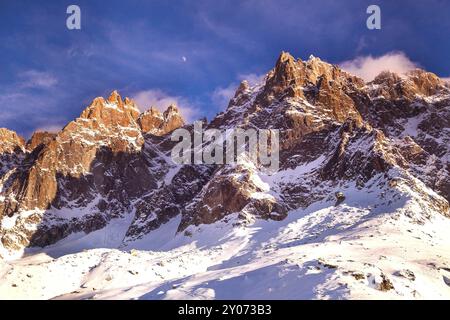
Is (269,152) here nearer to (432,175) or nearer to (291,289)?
(432,175)

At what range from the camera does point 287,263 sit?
75750mm

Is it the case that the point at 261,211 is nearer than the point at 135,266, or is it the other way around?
the point at 135,266

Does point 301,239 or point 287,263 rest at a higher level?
point 301,239

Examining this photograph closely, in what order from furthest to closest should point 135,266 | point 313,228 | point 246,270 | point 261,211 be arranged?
1. point 261,211
2. point 313,228
3. point 135,266
4. point 246,270

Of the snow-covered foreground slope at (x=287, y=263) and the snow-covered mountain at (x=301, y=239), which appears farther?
the snow-covered mountain at (x=301, y=239)

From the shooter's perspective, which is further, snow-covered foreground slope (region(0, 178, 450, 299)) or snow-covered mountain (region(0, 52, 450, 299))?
snow-covered mountain (region(0, 52, 450, 299))

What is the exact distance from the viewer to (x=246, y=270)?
79.6m

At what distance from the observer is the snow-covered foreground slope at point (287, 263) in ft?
215

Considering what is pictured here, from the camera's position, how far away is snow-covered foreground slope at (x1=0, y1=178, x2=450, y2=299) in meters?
65.5

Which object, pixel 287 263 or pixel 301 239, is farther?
pixel 301 239

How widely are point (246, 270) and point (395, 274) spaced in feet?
Answer: 65.7
